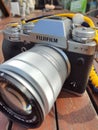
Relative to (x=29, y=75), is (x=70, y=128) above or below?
below

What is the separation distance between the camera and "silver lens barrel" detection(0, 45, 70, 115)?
0.23 metres

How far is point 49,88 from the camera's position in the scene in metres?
0.24

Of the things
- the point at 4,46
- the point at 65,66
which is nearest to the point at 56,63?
the point at 65,66

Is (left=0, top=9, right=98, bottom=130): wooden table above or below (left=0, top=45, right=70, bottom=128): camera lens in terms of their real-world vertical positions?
below

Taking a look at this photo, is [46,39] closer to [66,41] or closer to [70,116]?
[66,41]

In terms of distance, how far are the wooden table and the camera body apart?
23mm

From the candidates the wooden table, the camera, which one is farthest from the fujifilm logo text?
the wooden table

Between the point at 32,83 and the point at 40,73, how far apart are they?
23 mm

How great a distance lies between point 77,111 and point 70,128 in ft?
0.13

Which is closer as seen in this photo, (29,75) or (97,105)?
(29,75)

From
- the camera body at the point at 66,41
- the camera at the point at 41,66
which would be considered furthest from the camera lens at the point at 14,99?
the camera body at the point at 66,41

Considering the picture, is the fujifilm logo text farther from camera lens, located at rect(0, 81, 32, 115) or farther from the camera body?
camera lens, located at rect(0, 81, 32, 115)

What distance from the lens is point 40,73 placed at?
24 centimetres

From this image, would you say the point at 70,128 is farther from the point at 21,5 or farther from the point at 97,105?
the point at 21,5
